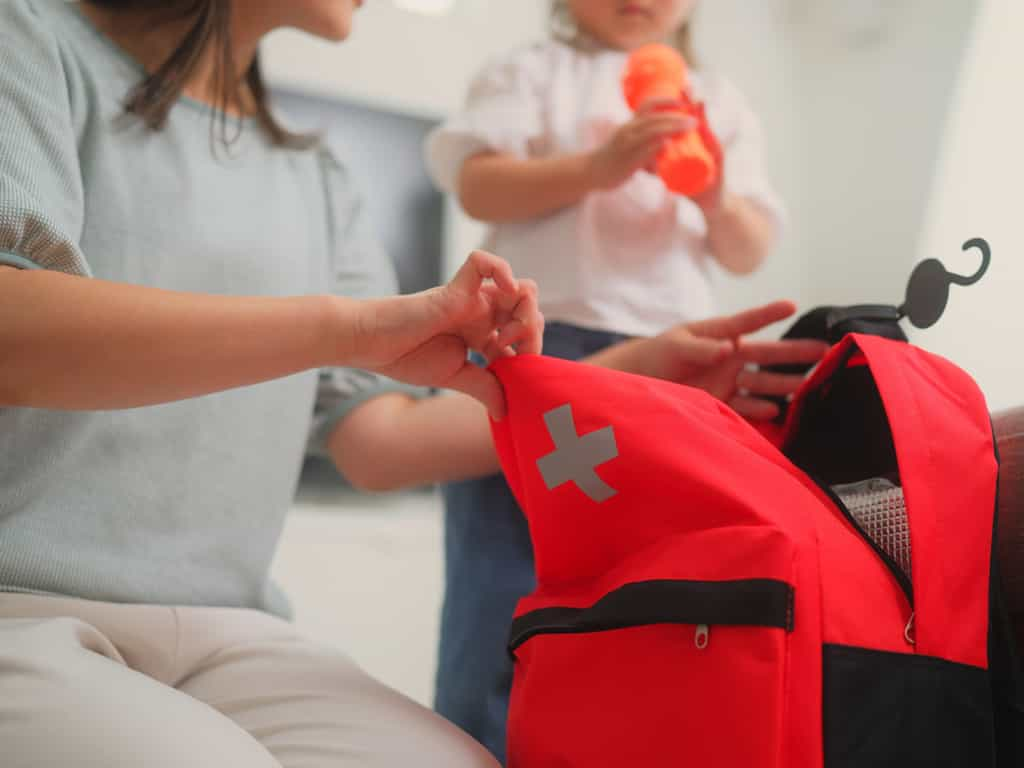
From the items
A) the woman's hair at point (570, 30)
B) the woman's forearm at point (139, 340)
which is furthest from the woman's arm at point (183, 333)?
the woman's hair at point (570, 30)

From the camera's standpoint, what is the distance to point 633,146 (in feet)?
2.23

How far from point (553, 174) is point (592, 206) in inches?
2.5

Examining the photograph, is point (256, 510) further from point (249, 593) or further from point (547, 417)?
point (547, 417)

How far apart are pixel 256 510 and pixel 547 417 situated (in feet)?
0.94

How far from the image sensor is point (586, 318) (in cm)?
76

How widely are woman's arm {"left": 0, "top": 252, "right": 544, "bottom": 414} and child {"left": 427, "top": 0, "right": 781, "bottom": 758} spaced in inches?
9.7

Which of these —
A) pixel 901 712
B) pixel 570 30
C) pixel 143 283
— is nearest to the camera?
pixel 901 712

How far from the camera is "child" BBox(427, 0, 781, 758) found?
74cm

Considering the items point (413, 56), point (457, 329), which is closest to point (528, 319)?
point (457, 329)

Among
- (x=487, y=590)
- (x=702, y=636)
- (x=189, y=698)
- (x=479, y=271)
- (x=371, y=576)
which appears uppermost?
(x=479, y=271)

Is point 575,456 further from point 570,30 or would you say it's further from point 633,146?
point 570,30

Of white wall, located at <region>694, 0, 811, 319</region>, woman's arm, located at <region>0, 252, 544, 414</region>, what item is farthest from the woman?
white wall, located at <region>694, 0, 811, 319</region>

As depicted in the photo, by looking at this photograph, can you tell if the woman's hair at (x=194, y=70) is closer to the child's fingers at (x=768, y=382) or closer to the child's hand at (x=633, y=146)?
the child's hand at (x=633, y=146)

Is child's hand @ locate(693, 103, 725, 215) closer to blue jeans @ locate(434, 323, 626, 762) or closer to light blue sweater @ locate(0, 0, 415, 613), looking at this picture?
blue jeans @ locate(434, 323, 626, 762)
